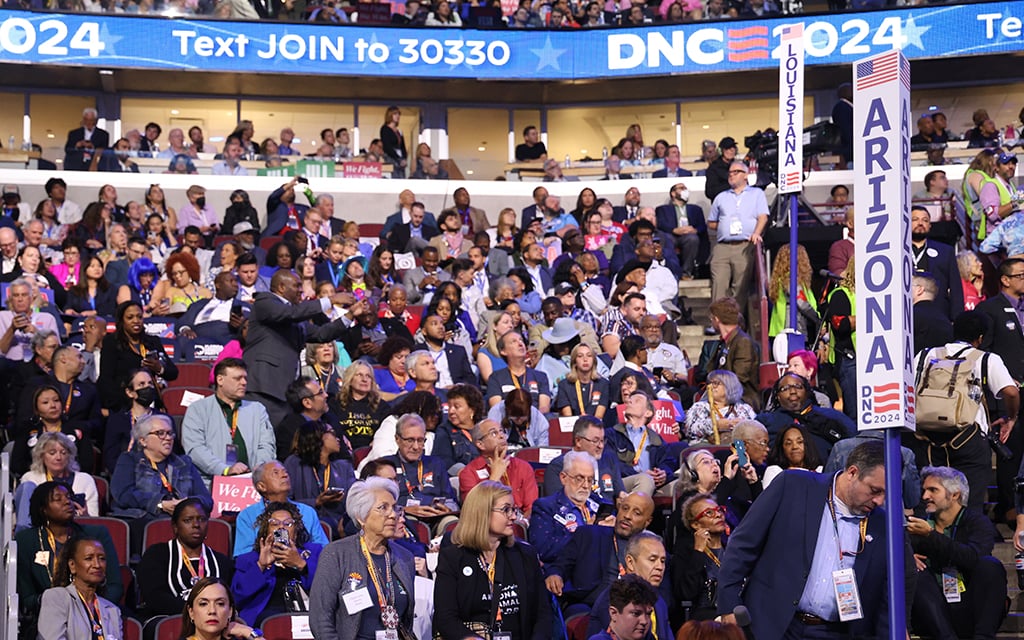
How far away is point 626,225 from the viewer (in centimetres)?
1834

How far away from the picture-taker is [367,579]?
7230 millimetres

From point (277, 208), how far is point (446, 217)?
223cm

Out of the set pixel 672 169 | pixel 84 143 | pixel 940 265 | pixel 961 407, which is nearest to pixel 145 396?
pixel 961 407

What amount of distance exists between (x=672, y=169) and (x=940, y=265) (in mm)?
8160

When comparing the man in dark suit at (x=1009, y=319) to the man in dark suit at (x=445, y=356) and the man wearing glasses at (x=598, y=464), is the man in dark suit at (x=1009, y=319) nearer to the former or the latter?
the man wearing glasses at (x=598, y=464)

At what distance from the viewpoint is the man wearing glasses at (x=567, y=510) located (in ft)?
28.1

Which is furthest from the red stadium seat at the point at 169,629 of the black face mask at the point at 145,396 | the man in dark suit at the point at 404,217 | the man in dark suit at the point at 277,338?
the man in dark suit at the point at 404,217

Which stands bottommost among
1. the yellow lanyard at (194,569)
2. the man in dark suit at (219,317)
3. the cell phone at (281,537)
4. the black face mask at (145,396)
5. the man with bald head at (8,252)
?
the yellow lanyard at (194,569)

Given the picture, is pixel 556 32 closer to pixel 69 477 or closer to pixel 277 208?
pixel 277 208

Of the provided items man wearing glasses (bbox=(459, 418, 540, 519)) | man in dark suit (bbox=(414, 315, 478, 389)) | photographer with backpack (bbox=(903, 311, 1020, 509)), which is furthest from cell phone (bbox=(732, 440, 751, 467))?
man in dark suit (bbox=(414, 315, 478, 389))

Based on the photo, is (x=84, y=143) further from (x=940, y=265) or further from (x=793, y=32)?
(x=940, y=265)

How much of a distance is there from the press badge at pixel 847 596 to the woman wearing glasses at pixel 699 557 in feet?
7.99

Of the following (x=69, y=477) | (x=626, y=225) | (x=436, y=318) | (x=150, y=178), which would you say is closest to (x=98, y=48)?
(x=150, y=178)

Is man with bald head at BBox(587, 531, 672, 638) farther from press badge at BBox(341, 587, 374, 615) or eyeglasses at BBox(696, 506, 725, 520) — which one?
press badge at BBox(341, 587, 374, 615)
